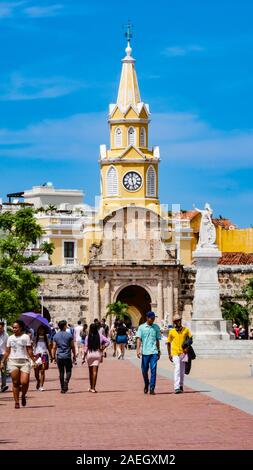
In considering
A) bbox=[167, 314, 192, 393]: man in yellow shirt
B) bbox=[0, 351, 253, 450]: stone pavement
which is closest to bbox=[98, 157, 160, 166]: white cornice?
bbox=[0, 351, 253, 450]: stone pavement

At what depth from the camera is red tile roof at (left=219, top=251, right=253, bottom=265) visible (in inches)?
3602

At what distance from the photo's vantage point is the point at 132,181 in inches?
3615

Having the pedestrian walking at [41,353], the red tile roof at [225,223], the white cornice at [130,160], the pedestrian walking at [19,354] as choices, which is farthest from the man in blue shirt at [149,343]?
the red tile roof at [225,223]

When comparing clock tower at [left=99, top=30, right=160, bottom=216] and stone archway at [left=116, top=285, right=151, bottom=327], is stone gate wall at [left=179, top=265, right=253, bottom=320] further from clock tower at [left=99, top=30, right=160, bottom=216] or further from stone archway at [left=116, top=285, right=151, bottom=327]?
clock tower at [left=99, top=30, right=160, bottom=216]

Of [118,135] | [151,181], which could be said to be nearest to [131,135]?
[118,135]

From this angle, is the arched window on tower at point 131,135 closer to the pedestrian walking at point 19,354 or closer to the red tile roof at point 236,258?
the red tile roof at point 236,258

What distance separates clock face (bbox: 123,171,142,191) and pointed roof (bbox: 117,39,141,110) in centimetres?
456

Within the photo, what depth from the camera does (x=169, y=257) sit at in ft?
271

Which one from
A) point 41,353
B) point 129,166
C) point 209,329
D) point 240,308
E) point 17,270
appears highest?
point 129,166

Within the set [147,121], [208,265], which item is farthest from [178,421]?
[147,121]

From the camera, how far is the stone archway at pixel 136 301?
86.9 m

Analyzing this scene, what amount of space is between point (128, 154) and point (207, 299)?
38.3 meters

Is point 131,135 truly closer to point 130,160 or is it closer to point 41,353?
point 130,160

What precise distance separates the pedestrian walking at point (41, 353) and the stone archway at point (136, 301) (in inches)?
2233
